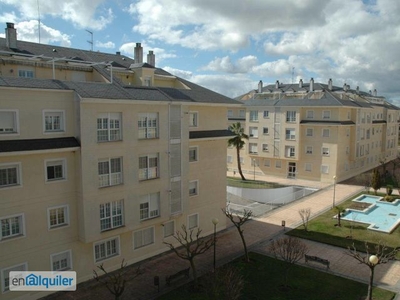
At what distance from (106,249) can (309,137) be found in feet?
132

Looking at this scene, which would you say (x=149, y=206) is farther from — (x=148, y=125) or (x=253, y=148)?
(x=253, y=148)

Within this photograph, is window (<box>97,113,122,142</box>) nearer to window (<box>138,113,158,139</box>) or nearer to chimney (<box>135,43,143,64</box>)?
window (<box>138,113,158,139</box>)

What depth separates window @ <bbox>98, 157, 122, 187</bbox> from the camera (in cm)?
2147

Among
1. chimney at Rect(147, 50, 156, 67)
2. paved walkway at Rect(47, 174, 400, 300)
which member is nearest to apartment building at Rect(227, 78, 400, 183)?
paved walkway at Rect(47, 174, 400, 300)

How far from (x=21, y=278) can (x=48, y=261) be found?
1.56m

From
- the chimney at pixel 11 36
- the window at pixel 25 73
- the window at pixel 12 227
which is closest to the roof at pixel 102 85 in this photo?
the chimney at pixel 11 36

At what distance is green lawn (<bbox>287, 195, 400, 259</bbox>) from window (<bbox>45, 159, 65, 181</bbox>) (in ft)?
65.7

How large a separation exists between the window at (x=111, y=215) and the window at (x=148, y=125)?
480cm

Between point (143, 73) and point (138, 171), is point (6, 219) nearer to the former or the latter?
point (138, 171)

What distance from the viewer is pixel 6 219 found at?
59.8 feet

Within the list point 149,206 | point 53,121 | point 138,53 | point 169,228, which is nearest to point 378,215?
point 169,228

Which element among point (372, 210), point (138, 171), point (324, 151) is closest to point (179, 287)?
point (138, 171)

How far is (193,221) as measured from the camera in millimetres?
28719

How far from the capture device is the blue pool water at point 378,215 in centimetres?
3319
